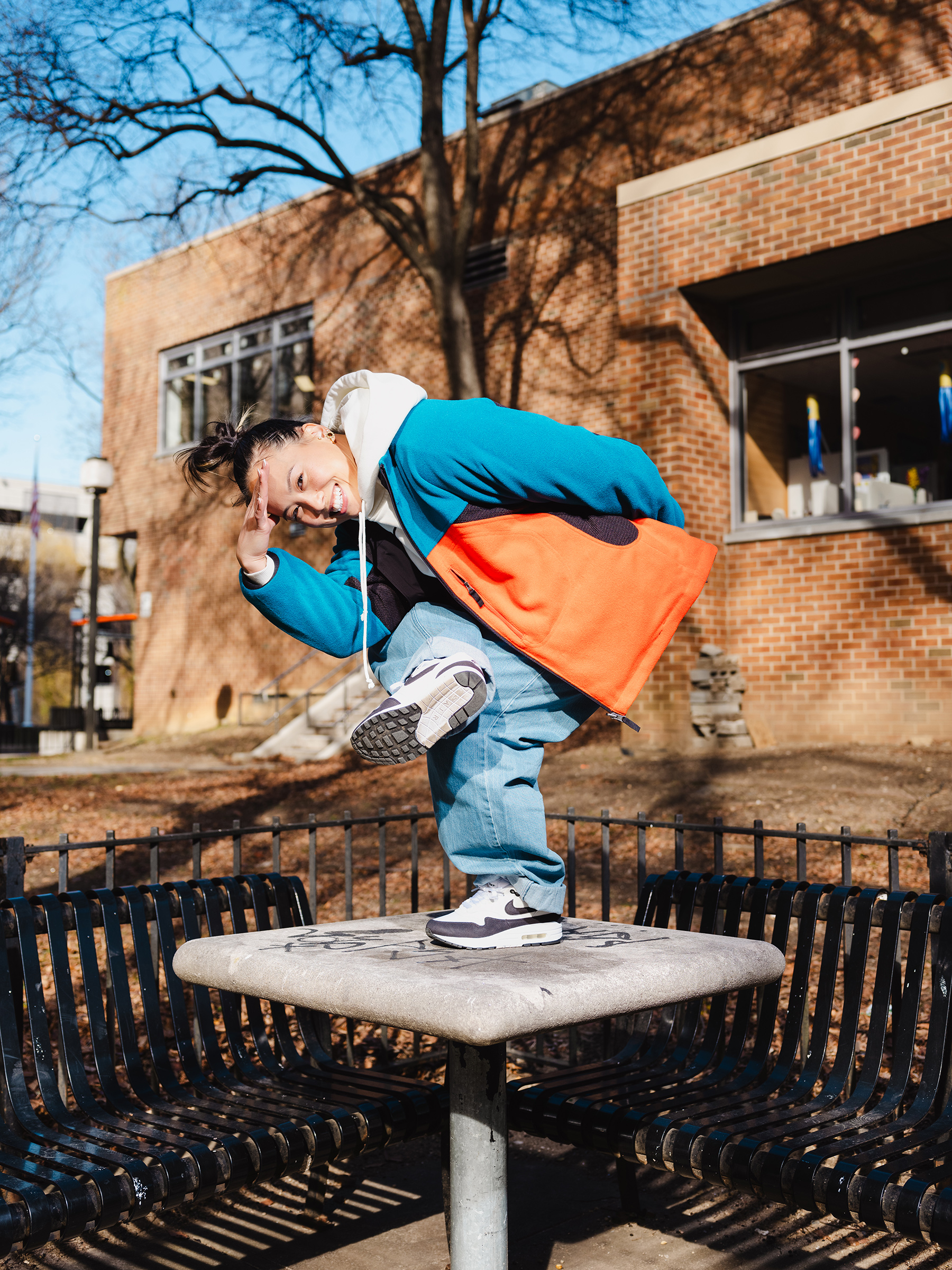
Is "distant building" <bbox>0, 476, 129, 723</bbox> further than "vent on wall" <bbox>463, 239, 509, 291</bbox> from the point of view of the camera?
Yes

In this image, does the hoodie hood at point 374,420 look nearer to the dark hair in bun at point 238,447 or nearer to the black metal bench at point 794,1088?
the dark hair in bun at point 238,447

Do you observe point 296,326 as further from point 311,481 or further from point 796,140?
point 311,481

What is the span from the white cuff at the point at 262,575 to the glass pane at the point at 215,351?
18.4 meters

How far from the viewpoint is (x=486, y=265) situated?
1534cm

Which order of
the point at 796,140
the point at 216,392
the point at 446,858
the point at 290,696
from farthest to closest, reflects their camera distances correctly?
the point at 216,392 → the point at 290,696 → the point at 796,140 → the point at 446,858

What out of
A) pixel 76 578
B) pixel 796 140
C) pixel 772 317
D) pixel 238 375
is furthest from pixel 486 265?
pixel 76 578

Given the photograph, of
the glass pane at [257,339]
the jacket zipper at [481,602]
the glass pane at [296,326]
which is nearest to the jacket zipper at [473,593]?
the jacket zipper at [481,602]

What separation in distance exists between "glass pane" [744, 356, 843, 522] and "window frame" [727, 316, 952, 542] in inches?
2.8

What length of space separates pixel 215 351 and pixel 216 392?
72 cm

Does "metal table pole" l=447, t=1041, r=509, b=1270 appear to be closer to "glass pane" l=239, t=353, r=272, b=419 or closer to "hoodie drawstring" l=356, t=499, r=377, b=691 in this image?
"hoodie drawstring" l=356, t=499, r=377, b=691

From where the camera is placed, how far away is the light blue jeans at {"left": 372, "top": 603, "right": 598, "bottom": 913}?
233 centimetres

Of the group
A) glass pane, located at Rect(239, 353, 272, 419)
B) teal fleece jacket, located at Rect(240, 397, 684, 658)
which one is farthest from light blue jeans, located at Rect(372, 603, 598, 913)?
glass pane, located at Rect(239, 353, 272, 419)

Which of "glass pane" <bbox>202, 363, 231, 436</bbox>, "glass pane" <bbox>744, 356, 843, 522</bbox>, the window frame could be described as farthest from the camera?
"glass pane" <bbox>202, 363, 231, 436</bbox>

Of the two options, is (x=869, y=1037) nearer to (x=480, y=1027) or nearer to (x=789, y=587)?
(x=480, y=1027)
